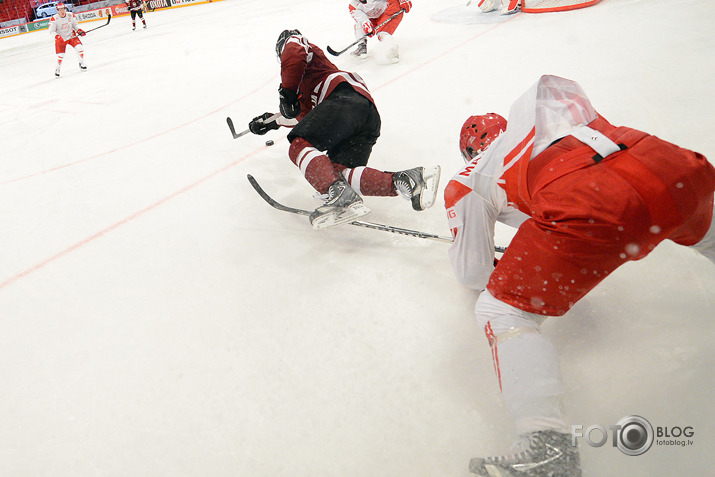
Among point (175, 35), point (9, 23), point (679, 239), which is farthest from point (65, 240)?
point (9, 23)

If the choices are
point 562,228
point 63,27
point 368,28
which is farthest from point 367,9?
point 63,27

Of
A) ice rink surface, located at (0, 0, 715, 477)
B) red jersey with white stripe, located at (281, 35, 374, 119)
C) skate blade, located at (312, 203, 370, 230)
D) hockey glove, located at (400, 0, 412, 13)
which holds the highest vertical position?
hockey glove, located at (400, 0, 412, 13)

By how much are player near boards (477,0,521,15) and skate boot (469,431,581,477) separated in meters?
5.44

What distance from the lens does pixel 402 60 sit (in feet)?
14.0

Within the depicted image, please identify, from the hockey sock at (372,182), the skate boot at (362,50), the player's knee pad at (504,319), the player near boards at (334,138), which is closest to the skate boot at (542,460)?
the player's knee pad at (504,319)

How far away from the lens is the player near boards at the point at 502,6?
506cm

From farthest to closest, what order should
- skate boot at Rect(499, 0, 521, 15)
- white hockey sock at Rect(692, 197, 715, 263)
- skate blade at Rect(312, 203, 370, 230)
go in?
skate boot at Rect(499, 0, 521, 15), skate blade at Rect(312, 203, 370, 230), white hockey sock at Rect(692, 197, 715, 263)

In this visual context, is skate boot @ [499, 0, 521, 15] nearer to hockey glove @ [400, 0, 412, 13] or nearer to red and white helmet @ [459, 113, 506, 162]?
hockey glove @ [400, 0, 412, 13]

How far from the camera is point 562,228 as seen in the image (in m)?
0.79

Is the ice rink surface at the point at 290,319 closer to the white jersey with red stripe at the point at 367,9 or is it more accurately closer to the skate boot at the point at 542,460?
the skate boot at the point at 542,460

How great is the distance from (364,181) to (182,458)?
116cm

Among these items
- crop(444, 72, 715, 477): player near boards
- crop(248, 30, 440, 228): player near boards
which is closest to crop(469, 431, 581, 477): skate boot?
crop(444, 72, 715, 477): player near boards

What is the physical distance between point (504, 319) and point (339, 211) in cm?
94

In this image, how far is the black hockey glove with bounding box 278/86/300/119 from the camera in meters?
2.09
